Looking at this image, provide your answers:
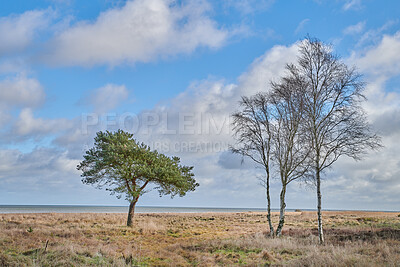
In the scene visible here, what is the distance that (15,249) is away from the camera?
1243cm

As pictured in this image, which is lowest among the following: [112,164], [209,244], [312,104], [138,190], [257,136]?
[209,244]

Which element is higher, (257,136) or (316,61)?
(316,61)

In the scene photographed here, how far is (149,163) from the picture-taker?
93.0 feet

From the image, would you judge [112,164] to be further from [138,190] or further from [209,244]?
[209,244]

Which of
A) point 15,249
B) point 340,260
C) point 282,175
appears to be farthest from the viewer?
point 282,175

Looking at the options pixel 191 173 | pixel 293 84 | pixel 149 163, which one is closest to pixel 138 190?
pixel 149 163

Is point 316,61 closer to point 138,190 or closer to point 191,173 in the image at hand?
point 191,173

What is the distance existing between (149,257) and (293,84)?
45.1 ft

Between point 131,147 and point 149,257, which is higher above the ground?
point 131,147

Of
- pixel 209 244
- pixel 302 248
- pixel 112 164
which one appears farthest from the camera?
pixel 112 164

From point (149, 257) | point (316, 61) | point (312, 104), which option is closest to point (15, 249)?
point (149, 257)

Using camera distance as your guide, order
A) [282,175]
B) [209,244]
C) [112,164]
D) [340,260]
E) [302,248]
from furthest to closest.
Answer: [112,164], [282,175], [209,244], [302,248], [340,260]

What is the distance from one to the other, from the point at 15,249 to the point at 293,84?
17.7 metres

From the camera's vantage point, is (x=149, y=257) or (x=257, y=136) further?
(x=257, y=136)
